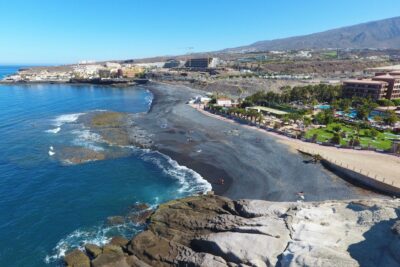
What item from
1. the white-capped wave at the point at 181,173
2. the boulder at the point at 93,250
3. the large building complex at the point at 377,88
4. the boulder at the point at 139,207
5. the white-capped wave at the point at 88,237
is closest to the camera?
the boulder at the point at 93,250

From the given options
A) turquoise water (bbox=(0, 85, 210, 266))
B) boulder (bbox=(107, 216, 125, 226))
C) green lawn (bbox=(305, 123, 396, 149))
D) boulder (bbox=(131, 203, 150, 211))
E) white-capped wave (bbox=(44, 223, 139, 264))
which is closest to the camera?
white-capped wave (bbox=(44, 223, 139, 264))

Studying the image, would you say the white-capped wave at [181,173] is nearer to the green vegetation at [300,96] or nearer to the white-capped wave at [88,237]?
the white-capped wave at [88,237]

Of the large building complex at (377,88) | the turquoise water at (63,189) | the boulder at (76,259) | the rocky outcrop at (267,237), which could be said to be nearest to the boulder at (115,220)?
the turquoise water at (63,189)

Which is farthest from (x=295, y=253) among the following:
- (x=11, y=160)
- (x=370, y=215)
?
(x=11, y=160)

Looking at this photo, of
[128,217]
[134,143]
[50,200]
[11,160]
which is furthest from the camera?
[134,143]

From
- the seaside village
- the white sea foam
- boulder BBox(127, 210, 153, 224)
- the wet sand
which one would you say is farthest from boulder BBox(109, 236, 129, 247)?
the white sea foam

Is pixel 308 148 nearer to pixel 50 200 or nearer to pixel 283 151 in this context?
pixel 283 151

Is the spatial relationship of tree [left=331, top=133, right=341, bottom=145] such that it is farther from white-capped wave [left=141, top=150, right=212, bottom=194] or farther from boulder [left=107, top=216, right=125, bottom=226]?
boulder [left=107, top=216, right=125, bottom=226]
